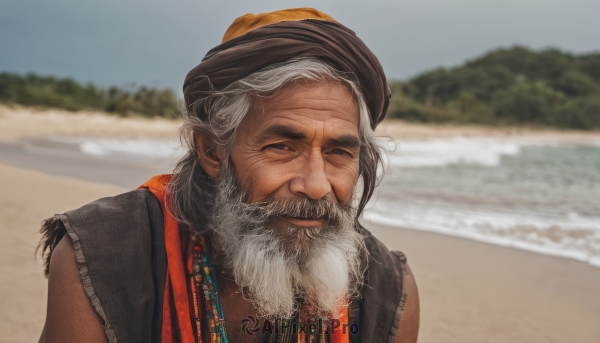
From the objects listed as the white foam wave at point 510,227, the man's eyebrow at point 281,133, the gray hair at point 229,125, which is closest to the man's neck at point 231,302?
the gray hair at point 229,125

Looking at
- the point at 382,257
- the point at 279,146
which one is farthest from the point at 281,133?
the point at 382,257

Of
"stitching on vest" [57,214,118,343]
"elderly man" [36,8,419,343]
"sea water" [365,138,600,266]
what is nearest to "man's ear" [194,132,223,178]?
"elderly man" [36,8,419,343]

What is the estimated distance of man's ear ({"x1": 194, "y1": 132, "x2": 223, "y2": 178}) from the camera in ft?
6.70

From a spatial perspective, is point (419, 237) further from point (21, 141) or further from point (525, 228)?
point (21, 141)

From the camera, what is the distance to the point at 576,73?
190 ft

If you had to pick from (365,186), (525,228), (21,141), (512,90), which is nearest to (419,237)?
(525,228)

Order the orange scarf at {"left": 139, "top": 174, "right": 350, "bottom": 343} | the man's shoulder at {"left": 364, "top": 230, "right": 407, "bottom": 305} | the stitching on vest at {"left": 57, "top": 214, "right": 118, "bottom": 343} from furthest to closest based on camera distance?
the man's shoulder at {"left": 364, "top": 230, "right": 407, "bottom": 305} < the orange scarf at {"left": 139, "top": 174, "right": 350, "bottom": 343} < the stitching on vest at {"left": 57, "top": 214, "right": 118, "bottom": 343}

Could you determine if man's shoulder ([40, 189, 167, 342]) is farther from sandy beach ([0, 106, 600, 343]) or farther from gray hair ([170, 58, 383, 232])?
sandy beach ([0, 106, 600, 343])

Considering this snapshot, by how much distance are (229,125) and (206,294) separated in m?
0.59

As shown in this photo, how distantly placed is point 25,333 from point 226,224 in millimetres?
1986

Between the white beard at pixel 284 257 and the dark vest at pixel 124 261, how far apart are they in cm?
23

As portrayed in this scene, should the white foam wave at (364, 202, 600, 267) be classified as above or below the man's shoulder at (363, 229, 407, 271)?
below

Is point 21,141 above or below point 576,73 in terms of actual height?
below

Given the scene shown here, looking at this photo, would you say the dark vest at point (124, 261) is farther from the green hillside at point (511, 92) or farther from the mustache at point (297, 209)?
the green hillside at point (511, 92)
